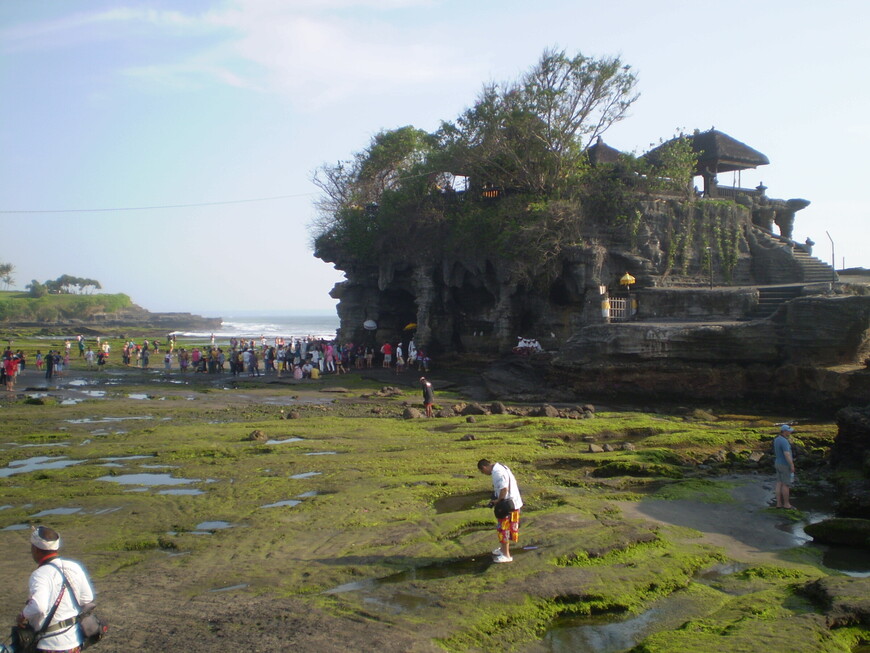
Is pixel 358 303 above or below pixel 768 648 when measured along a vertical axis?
above

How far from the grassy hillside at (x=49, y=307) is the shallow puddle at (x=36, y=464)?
98.7 m

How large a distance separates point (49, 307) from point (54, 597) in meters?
114

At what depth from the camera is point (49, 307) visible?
103062mm

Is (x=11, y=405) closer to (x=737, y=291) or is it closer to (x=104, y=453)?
(x=104, y=453)

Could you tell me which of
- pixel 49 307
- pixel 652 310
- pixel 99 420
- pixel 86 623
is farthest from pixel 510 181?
pixel 49 307

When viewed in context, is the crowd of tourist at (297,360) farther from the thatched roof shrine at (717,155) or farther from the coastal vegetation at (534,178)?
the thatched roof shrine at (717,155)

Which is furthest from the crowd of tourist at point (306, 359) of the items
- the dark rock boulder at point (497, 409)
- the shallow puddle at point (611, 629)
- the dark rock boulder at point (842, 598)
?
the dark rock boulder at point (842, 598)

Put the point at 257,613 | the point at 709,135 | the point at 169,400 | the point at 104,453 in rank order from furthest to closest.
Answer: the point at 709,135 → the point at 169,400 → the point at 104,453 → the point at 257,613

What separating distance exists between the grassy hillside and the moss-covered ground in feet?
310

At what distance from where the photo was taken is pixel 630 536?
Answer: 366 inches

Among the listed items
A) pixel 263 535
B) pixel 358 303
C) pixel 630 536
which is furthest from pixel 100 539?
pixel 358 303

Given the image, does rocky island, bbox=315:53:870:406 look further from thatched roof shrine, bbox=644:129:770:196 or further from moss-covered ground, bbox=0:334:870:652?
moss-covered ground, bbox=0:334:870:652

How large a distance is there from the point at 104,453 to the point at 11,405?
35.4ft

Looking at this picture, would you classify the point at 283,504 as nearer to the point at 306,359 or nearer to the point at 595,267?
the point at 595,267
